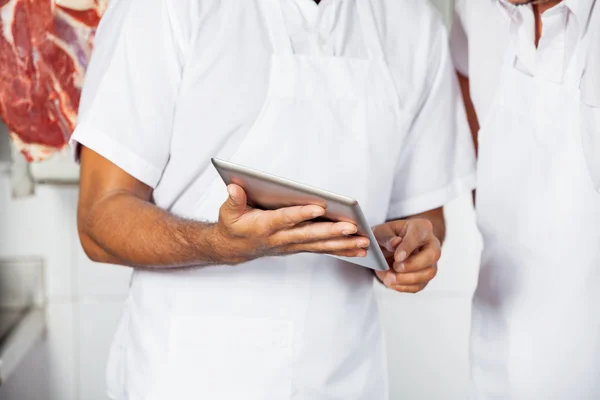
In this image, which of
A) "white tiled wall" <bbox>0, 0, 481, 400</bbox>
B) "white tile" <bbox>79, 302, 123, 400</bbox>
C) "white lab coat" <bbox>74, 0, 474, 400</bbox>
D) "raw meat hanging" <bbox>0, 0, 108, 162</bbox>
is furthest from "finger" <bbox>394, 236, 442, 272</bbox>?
"white tile" <bbox>79, 302, 123, 400</bbox>

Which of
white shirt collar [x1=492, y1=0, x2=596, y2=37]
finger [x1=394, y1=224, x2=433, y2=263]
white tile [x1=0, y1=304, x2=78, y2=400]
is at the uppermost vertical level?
white shirt collar [x1=492, y1=0, x2=596, y2=37]

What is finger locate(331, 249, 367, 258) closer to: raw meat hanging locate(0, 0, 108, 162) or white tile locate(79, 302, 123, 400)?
raw meat hanging locate(0, 0, 108, 162)

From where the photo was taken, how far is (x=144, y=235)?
3.06 ft

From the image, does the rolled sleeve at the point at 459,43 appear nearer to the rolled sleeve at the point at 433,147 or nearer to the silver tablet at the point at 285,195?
the rolled sleeve at the point at 433,147

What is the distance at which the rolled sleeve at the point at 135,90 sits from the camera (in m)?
0.97

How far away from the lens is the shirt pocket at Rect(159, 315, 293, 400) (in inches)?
39.7

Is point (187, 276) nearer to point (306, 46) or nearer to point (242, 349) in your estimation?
point (242, 349)

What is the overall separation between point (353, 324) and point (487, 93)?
42 centimetres

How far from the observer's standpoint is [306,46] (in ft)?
3.41

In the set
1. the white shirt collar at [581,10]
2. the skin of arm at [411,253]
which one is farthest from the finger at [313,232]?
the white shirt collar at [581,10]

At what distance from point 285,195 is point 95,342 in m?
1.23

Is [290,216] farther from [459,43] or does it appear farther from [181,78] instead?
[459,43]

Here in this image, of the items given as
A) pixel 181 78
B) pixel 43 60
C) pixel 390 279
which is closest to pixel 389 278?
pixel 390 279

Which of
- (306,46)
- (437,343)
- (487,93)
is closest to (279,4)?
(306,46)
